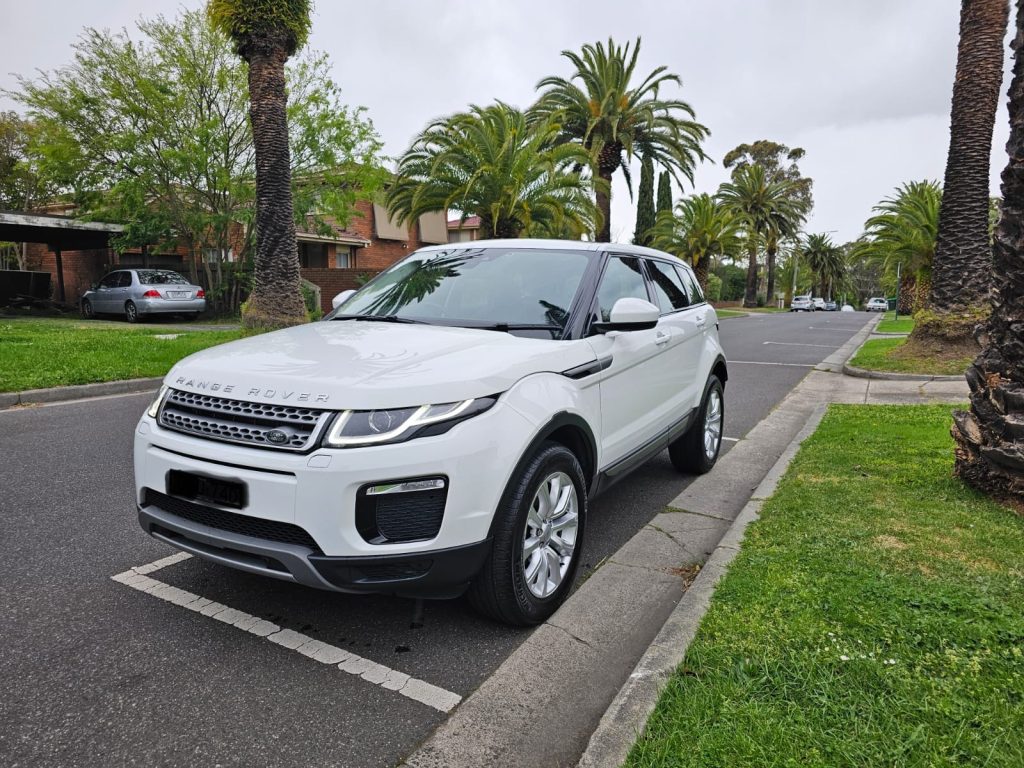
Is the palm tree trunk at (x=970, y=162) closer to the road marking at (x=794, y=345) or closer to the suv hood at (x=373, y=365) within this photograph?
the road marking at (x=794, y=345)

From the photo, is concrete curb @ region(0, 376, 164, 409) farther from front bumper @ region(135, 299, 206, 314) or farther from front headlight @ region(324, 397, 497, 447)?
front bumper @ region(135, 299, 206, 314)

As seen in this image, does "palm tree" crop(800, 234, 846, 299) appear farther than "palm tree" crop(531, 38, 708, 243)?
Yes

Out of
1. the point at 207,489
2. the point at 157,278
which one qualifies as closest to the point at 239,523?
the point at 207,489

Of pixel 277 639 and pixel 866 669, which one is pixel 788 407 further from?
pixel 277 639

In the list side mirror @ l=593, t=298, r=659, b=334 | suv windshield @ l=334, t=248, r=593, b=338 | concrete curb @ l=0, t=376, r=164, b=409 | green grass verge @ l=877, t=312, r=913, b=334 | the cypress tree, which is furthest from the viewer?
the cypress tree

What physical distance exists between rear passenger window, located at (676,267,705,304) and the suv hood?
8.17 ft

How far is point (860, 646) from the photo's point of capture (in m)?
2.65

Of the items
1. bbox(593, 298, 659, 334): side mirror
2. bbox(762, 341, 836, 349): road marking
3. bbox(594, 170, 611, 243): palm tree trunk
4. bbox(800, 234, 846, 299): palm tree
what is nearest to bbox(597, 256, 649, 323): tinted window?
bbox(593, 298, 659, 334): side mirror

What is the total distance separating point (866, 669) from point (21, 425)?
726cm

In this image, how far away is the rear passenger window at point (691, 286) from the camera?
571cm

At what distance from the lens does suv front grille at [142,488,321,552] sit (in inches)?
100

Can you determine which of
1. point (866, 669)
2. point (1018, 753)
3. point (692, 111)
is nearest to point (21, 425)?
point (866, 669)

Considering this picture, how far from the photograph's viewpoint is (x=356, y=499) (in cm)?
249

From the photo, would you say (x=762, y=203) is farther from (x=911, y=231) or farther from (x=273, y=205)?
(x=273, y=205)
